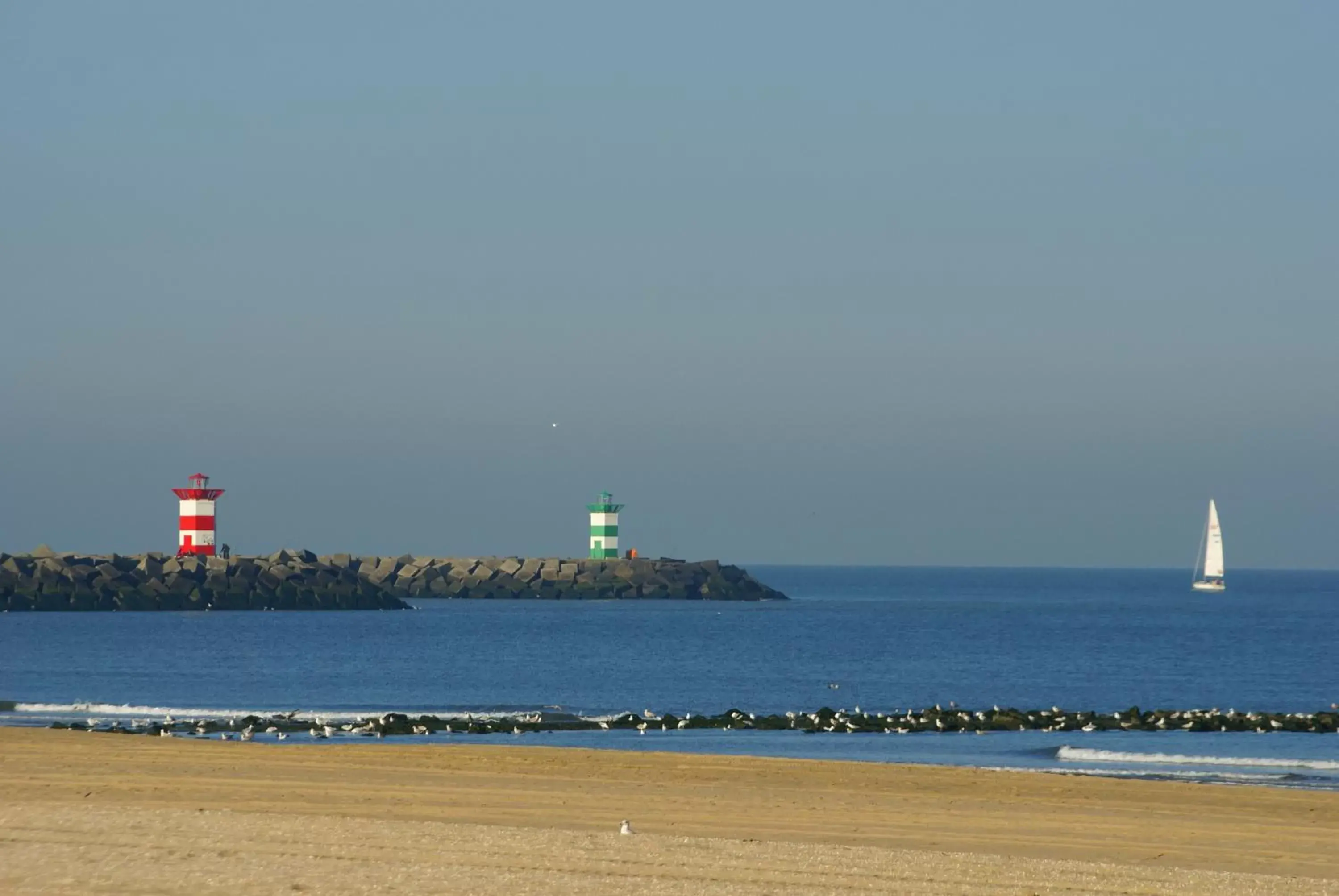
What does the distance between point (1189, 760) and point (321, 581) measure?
66.2 metres

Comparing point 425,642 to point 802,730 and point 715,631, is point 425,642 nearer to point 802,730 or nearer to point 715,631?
point 715,631

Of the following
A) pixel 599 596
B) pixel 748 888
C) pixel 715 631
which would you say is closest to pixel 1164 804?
pixel 748 888

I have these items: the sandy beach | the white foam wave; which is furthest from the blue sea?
the sandy beach

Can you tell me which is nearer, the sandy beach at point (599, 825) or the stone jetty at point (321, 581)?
the sandy beach at point (599, 825)

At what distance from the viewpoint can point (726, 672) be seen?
47500 millimetres

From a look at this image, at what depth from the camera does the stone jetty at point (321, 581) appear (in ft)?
260

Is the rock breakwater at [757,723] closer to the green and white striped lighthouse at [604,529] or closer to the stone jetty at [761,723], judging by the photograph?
the stone jetty at [761,723]

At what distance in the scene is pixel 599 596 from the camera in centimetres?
9975

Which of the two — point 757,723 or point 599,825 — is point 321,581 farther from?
point 599,825

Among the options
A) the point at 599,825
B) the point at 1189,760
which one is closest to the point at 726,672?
the point at 1189,760

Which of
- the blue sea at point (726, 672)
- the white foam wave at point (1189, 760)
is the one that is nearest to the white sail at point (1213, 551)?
the blue sea at point (726, 672)

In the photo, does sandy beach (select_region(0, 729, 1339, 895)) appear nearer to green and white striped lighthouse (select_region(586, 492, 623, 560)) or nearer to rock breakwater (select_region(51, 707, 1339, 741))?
rock breakwater (select_region(51, 707, 1339, 741))

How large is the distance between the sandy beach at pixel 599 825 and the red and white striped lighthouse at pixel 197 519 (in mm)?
56552

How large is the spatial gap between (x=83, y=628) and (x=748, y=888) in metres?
60.1
